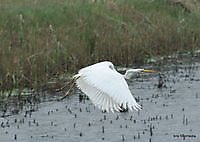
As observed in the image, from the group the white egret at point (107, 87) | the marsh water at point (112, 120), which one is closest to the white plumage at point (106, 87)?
the white egret at point (107, 87)

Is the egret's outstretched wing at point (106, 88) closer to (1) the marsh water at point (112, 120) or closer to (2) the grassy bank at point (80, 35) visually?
(1) the marsh water at point (112, 120)

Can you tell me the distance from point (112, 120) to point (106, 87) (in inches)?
107

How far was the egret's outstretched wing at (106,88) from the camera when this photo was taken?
22.1ft

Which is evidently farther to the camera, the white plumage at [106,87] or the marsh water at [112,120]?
the marsh water at [112,120]

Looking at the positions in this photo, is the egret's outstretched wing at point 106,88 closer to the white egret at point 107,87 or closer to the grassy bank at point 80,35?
the white egret at point 107,87

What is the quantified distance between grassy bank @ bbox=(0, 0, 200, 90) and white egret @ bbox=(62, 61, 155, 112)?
334 cm

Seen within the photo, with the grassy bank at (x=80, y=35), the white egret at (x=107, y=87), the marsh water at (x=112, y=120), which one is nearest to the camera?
the white egret at (x=107, y=87)

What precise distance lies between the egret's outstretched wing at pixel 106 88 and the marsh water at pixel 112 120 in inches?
47.7

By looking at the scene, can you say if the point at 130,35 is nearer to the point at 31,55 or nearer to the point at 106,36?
the point at 106,36

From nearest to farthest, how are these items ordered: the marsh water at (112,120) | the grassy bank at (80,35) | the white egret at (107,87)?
the white egret at (107,87), the marsh water at (112,120), the grassy bank at (80,35)

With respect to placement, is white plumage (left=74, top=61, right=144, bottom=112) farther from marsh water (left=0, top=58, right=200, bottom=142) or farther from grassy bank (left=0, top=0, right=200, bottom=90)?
grassy bank (left=0, top=0, right=200, bottom=90)

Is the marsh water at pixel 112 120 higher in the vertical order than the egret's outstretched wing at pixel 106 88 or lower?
lower

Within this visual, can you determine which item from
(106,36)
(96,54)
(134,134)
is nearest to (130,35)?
(106,36)

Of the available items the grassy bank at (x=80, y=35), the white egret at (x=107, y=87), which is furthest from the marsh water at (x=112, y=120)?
the white egret at (x=107, y=87)
